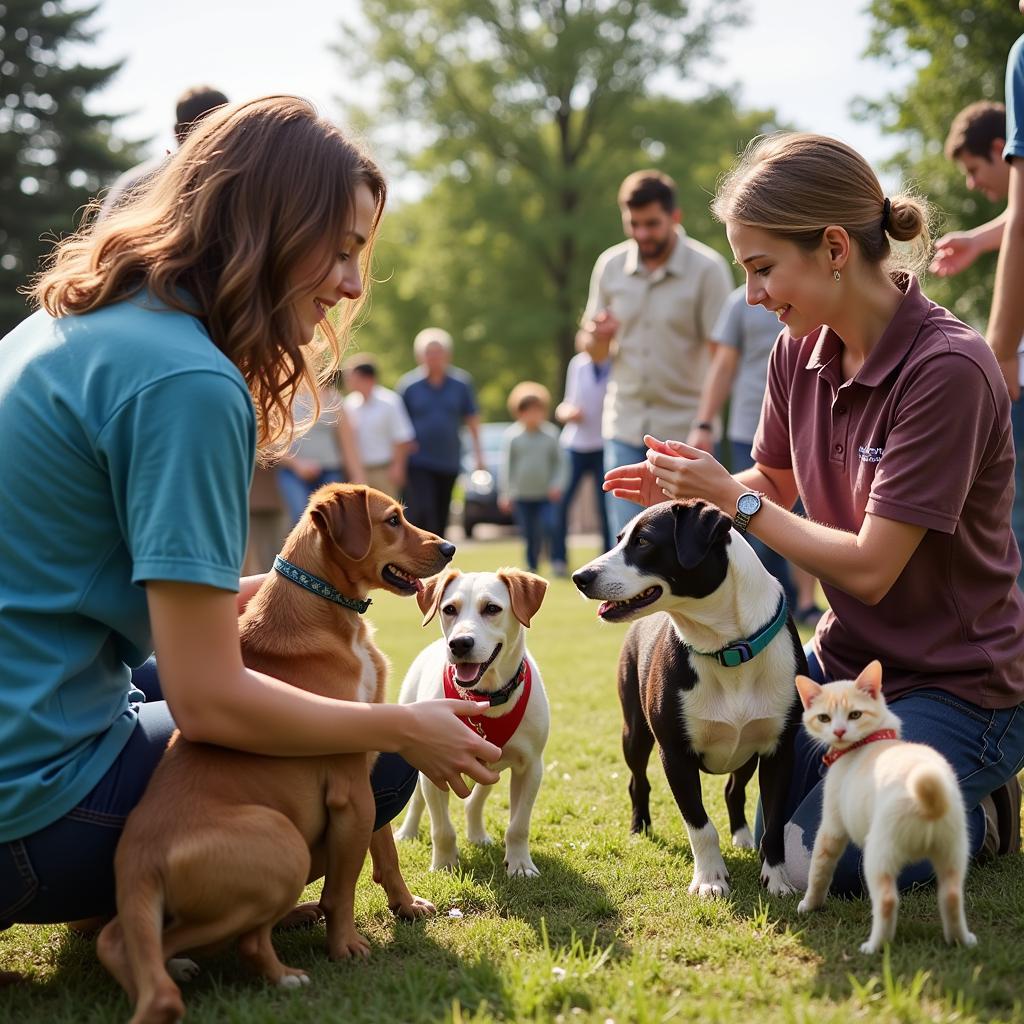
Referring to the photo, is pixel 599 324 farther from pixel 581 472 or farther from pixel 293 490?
pixel 581 472

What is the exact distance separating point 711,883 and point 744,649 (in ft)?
2.38

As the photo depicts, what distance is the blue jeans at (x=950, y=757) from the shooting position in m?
3.52

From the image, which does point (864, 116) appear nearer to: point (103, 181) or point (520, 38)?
point (520, 38)

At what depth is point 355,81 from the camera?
1398 inches

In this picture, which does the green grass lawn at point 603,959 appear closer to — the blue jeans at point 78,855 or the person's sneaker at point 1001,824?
the person's sneaker at point 1001,824

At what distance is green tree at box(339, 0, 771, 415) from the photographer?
33250mm

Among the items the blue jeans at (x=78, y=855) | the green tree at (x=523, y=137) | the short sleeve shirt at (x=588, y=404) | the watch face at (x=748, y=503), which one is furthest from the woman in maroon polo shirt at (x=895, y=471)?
the green tree at (x=523, y=137)

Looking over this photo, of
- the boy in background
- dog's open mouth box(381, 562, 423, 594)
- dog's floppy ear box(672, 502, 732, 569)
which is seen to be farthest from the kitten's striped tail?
the boy in background

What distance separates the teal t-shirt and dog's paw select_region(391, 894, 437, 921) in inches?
44.8

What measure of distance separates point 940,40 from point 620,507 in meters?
19.0

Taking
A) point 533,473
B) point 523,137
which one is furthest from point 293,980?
point 523,137

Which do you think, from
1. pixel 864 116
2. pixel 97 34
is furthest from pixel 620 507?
pixel 97 34

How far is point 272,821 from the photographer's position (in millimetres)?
2809

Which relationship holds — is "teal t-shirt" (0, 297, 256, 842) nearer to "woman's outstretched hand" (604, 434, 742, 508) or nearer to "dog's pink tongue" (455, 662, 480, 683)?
"woman's outstretched hand" (604, 434, 742, 508)
